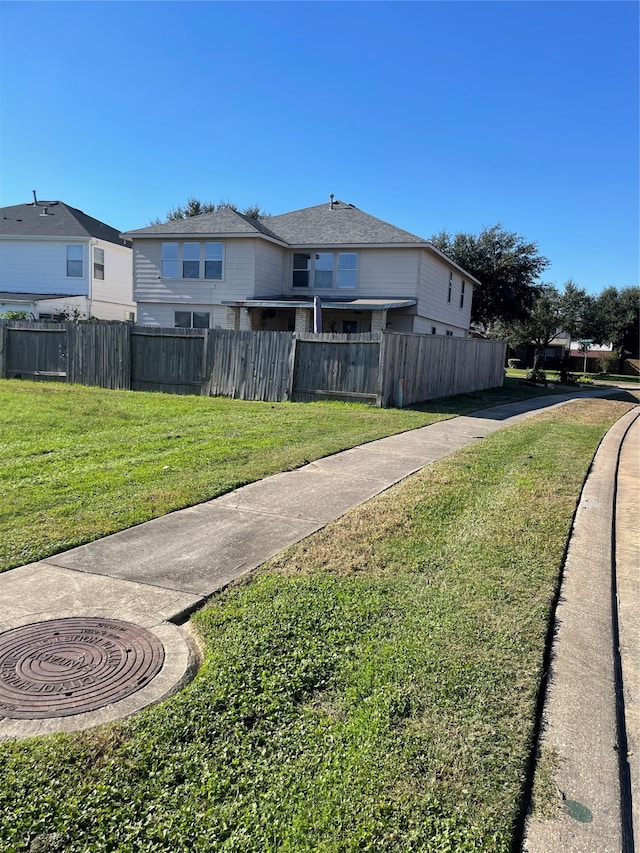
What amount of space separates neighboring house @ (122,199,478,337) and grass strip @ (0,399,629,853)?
1870 cm

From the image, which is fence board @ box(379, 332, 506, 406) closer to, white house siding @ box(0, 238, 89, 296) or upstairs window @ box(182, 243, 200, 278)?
upstairs window @ box(182, 243, 200, 278)

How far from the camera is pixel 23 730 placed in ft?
8.84

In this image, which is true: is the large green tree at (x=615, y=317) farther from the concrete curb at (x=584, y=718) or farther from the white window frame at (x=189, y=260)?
the concrete curb at (x=584, y=718)

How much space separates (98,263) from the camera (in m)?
30.1

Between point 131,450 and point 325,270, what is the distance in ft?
57.1

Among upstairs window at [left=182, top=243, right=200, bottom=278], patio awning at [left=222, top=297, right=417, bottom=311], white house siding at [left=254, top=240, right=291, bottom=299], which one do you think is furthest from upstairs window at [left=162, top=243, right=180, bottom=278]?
white house siding at [left=254, top=240, right=291, bottom=299]

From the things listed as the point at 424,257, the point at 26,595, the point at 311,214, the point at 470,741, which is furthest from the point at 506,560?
the point at 311,214

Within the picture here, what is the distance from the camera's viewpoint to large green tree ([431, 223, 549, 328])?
3503cm

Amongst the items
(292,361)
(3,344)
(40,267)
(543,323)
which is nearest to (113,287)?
(40,267)

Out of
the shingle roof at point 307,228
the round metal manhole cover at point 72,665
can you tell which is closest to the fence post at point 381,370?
the shingle roof at point 307,228

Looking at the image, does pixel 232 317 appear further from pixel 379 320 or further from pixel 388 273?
pixel 388 273

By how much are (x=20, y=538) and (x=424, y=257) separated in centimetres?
2089

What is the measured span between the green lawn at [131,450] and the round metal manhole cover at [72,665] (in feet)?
3.87

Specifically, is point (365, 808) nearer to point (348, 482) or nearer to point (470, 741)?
point (470, 741)
